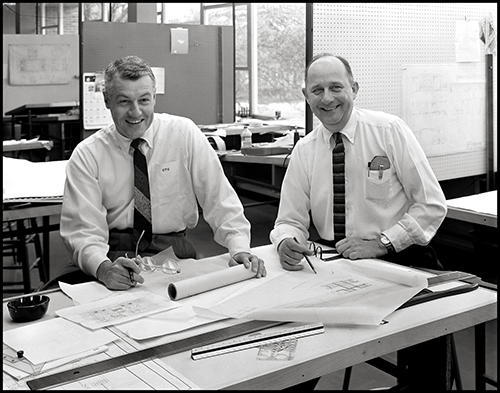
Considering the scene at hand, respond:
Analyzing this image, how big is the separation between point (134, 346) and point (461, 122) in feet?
9.16

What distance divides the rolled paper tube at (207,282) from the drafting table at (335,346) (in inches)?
8.0

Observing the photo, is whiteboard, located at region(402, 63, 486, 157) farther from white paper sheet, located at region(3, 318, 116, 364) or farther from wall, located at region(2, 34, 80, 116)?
wall, located at region(2, 34, 80, 116)

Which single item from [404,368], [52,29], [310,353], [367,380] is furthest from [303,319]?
[52,29]

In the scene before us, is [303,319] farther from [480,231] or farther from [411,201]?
[480,231]

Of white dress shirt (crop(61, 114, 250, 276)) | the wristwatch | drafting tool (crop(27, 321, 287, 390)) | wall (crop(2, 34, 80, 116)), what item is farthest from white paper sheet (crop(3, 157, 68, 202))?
wall (crop(2, 34, 80, 116))

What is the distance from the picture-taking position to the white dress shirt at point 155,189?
218 centimetres

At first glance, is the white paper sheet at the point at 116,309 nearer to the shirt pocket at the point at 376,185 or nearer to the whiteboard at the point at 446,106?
the shirt pocket at the point at 376,185

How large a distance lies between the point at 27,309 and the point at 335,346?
0.75m

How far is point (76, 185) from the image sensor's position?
2.23 metres

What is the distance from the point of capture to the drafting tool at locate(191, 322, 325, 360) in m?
1.30

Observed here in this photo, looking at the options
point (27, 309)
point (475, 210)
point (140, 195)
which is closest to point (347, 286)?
point (27, 309)

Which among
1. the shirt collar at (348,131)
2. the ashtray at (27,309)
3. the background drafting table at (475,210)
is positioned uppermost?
the shirt collar at (348,131)

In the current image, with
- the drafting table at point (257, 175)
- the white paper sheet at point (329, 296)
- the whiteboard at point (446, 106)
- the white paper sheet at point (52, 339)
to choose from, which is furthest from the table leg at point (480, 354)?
the drafting table at point (257, 175)

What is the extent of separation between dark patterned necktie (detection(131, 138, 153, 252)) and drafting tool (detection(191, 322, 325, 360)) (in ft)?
3.40
